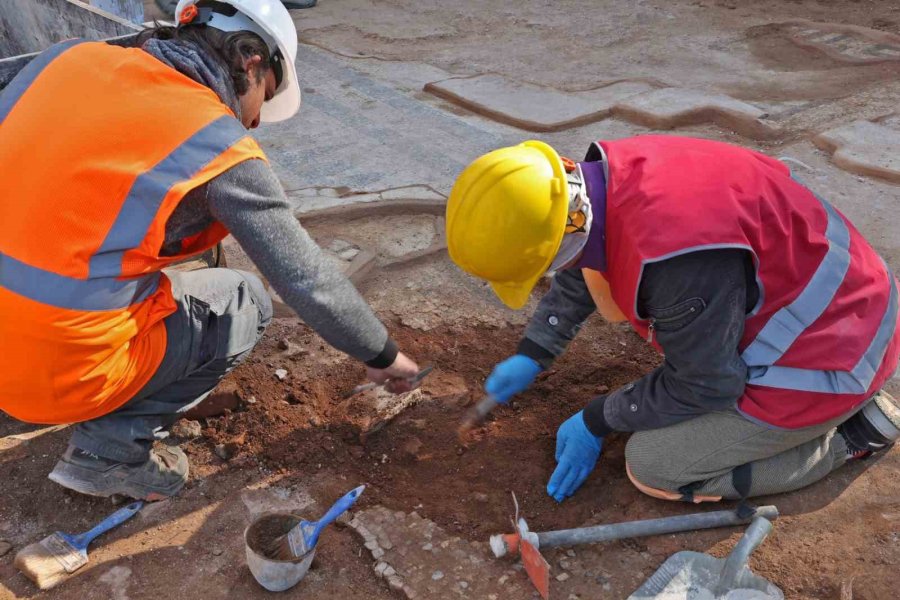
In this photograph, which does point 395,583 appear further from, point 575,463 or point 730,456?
point 730,456

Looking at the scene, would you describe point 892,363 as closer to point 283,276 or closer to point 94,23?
point 283,276

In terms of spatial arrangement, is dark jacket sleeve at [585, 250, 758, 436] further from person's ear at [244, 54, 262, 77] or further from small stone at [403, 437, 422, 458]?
person's ear at [244, 54, 262, 77]

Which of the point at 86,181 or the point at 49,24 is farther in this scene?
the point at 49,24

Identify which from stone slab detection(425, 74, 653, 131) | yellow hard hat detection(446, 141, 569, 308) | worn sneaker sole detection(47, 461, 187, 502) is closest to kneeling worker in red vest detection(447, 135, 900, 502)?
yellow hard hat detection(446, 141, 569, 308)

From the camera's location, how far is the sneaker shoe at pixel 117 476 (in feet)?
7.80

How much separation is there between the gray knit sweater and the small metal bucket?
0.56 m

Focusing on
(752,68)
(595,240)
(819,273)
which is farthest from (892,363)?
(752,68)

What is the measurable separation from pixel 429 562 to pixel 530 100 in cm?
395

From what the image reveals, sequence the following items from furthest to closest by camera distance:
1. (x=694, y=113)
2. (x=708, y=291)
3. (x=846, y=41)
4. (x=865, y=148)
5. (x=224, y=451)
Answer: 1. (x=846, y=41)
2. (x=694, y=113)
3. (x=865, y=148)
4. (x=224, y=451)
5. (x=708, y=291)

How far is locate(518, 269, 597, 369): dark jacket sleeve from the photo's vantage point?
8.80 feet

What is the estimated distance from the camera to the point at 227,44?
2143mm

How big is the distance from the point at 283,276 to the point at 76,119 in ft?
2.10

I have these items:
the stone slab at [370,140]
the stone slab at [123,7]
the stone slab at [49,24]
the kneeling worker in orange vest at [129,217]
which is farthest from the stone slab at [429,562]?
the stone slab at [123,7]

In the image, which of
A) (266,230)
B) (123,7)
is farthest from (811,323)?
(123,7)
